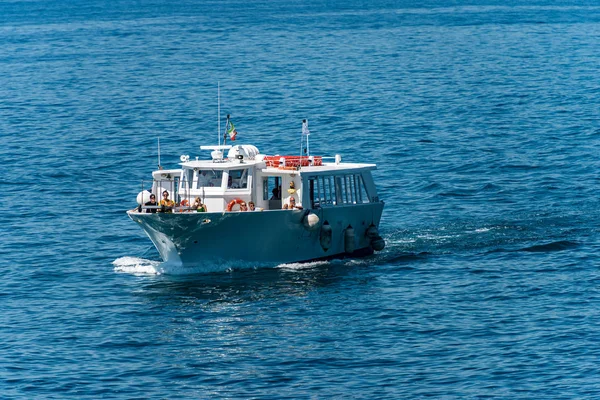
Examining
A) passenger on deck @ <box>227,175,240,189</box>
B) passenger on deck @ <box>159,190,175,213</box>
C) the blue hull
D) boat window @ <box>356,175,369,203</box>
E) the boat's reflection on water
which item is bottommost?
the boat's reflection on water

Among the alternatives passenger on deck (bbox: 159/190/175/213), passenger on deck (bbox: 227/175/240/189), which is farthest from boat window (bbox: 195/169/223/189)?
passenger on deck (bbox: 159/190/175/213)

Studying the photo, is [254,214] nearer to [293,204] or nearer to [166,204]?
[293,204]

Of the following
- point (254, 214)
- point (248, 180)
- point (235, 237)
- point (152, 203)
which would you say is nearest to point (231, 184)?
point (248, 180)

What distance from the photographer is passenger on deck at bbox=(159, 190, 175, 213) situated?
54594mm

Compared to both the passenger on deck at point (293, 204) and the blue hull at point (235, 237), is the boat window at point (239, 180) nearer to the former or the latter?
the passenger on deck at point (293, 204)

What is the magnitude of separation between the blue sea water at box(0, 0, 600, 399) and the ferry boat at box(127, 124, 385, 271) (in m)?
1.21

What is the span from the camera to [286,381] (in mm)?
41938

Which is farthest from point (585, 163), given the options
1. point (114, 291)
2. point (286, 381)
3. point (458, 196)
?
point (286, 381)

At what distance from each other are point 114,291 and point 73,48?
119940 mm

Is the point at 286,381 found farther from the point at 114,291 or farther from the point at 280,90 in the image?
the point at 280,90

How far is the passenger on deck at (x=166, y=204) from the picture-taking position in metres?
54.6

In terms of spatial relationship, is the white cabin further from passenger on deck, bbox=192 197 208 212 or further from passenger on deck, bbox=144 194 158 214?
passenger on deck, bbox=144 194 158 214

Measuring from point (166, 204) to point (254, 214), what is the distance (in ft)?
14.2

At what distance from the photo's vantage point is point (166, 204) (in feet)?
180
